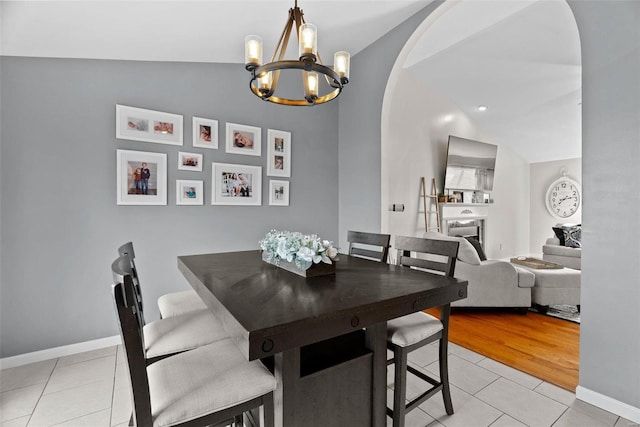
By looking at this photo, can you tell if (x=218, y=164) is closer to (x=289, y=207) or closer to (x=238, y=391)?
(x=289, y=207)

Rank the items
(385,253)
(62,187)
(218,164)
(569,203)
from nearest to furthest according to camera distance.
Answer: (385,253)
(62,187)
(218,164)
(569,203)

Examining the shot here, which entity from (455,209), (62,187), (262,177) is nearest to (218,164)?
(262,177)

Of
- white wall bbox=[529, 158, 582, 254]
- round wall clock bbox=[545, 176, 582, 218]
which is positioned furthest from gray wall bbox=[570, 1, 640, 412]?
white wall bbox=[529, 158, 582, 254]

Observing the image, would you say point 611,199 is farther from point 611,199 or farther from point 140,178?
point 140,178

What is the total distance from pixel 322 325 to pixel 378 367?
1.82 feet

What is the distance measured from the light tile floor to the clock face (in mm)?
5881

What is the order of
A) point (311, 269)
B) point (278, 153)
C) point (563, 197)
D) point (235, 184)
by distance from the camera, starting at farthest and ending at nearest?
point (563, 197) < point (278, 153) < point (235, 184) < point (311, 269)

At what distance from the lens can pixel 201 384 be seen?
1.12m

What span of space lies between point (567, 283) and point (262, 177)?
366 cm

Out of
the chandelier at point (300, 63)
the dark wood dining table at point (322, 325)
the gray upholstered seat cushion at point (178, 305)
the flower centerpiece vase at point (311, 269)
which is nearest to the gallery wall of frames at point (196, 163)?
the gray upholstered seat cushion at point (178, 305)

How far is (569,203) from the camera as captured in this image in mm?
6590

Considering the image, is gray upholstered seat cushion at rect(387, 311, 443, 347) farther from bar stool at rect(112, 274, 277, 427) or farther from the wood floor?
the wood floor

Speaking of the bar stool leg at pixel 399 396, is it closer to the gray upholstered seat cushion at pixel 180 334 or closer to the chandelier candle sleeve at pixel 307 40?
the gray upholstered seat cushion at pixel 180 334

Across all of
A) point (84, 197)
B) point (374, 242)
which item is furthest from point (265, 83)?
point (84, 197)
